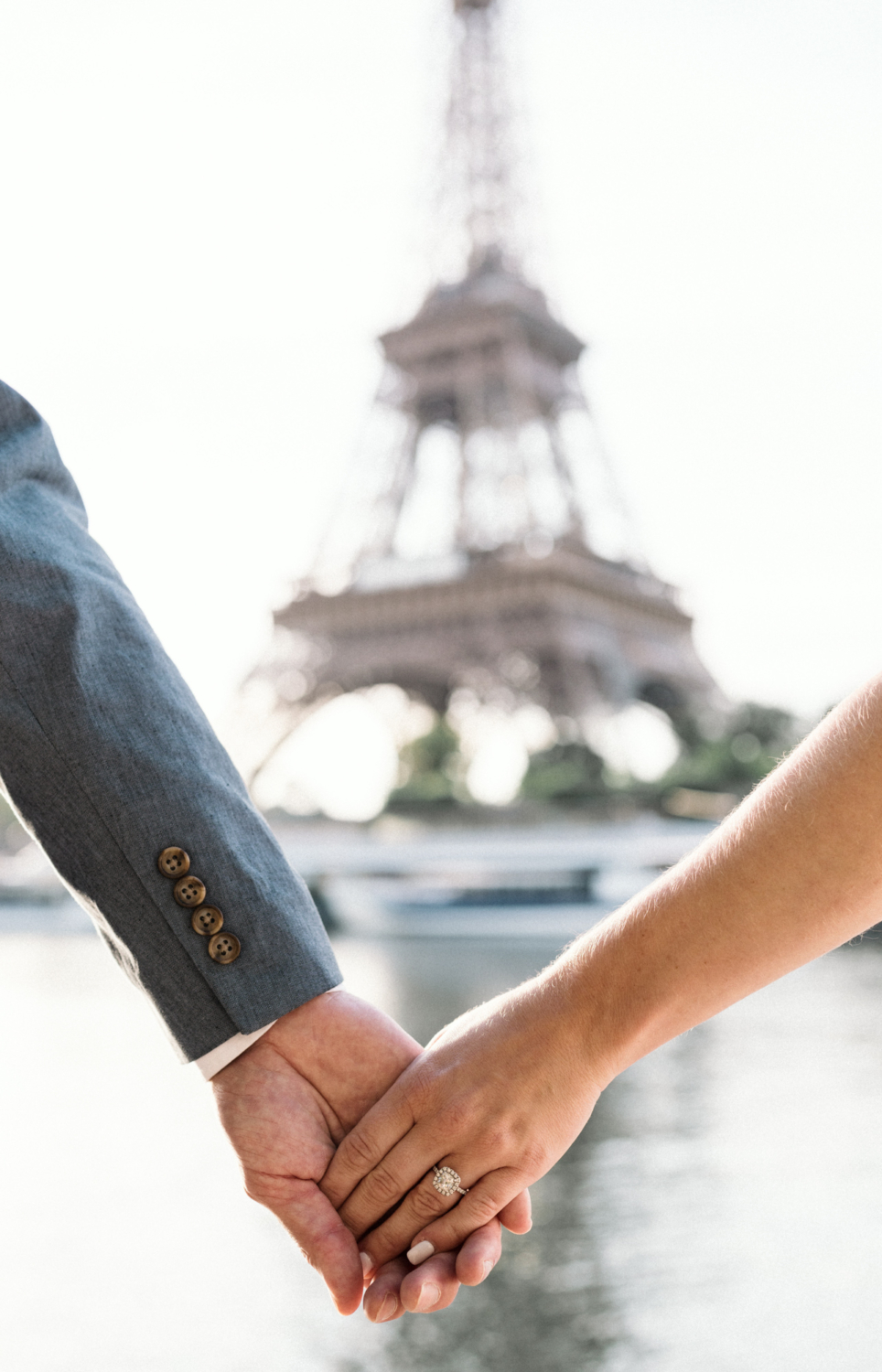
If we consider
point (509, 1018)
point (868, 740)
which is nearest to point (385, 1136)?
point (509, 1018)

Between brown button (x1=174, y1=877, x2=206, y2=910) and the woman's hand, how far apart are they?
45 cm

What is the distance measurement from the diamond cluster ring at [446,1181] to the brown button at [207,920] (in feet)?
1.70

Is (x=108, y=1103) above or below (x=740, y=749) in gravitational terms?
above

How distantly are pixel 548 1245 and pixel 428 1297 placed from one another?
8.44ft

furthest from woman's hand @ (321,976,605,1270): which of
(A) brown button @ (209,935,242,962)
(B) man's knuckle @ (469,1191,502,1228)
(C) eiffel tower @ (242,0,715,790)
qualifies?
(C) eiffel tower @ (242,0,715,790)

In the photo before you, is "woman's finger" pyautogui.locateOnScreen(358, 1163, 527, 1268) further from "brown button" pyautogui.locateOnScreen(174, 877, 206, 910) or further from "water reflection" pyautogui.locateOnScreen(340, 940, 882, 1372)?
"water reflection" pyautogui.locateOnScreen(340, 940, 882, 1372)

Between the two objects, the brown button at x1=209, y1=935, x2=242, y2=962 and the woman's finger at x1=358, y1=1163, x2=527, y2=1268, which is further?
the woman's finger at x1=358, y1=1163, x2=527, y2=1268

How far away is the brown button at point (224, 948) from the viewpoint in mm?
1498

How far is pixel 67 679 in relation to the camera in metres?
1.47

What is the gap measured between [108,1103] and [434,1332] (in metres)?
3.53

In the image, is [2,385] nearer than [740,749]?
Yes

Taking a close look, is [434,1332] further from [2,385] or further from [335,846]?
[335,846]

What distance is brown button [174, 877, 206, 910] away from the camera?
1496 millimetres

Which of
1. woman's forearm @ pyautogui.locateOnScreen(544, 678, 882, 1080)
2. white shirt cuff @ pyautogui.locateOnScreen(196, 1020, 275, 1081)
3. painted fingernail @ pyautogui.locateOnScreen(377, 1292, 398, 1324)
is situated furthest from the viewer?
painted fingernail @ pyautogui.locateOnScreen(377, 1292, 398, 1324)
